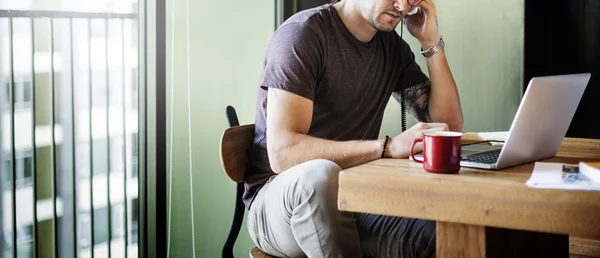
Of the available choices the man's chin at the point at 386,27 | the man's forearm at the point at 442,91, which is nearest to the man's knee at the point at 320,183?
the man's chin at the point at 386,27

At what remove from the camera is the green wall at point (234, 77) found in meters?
2.62

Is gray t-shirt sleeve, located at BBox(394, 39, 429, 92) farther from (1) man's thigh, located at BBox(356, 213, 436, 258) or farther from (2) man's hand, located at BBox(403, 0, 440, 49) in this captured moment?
(1) man's thigh, located at BBox(356, 213, 436, 258)

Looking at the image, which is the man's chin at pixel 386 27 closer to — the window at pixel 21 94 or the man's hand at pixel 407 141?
the man's hand at pixel 407 141

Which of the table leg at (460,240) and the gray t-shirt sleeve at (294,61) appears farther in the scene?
the gray t-shirt sleeve at (294,61)

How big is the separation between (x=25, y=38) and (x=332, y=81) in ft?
2.88

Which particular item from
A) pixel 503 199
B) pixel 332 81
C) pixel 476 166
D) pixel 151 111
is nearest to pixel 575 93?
pixel 476 166

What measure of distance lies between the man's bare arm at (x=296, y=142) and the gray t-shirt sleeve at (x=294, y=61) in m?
0.03

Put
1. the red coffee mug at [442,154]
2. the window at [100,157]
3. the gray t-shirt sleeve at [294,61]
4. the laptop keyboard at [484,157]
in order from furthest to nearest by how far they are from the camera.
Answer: the window at [100,157] → the gray t-shirt sleeve at [294,61] → the laptop keyboard at [484,157] → the red coffee mug at [442,154]

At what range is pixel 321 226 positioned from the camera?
5.19ft

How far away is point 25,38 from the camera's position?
77.7 inches

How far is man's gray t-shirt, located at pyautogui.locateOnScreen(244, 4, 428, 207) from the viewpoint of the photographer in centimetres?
195

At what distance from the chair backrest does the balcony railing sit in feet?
1.73

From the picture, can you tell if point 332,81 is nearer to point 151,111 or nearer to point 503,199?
point 151,111

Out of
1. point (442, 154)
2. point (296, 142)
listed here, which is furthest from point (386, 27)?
point (442, 154)
